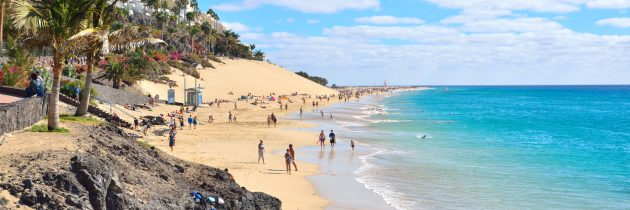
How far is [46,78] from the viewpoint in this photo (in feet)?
94.9

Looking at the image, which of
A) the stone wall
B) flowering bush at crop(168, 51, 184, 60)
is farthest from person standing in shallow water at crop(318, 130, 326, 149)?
flowering bush at crop(168, 51, 184, 60)

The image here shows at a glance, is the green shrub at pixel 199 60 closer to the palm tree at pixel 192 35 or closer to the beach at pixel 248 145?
the palm tree at pixel 192 35

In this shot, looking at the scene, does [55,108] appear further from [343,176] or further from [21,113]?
[343,176]

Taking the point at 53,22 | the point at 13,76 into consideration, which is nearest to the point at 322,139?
the point at 13,76

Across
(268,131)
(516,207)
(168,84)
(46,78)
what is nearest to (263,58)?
(168,84)

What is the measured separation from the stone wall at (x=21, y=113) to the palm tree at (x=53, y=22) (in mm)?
715

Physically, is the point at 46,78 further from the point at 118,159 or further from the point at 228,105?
the point at 228,105

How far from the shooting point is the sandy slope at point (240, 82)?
71438mm

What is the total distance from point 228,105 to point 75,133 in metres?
47.2

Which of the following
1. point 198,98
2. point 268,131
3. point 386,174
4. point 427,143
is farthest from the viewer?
point 198,98

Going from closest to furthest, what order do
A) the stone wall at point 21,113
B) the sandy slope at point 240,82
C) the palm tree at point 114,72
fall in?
the stone wall at point 21,113, the palm tree at point 114,72, the sandy slope at point 240,82

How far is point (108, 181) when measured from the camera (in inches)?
431

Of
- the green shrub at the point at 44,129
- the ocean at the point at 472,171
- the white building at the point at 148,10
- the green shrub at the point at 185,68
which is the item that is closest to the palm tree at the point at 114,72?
the ocean at the point at 472,171

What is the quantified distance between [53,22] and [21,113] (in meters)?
2.50
